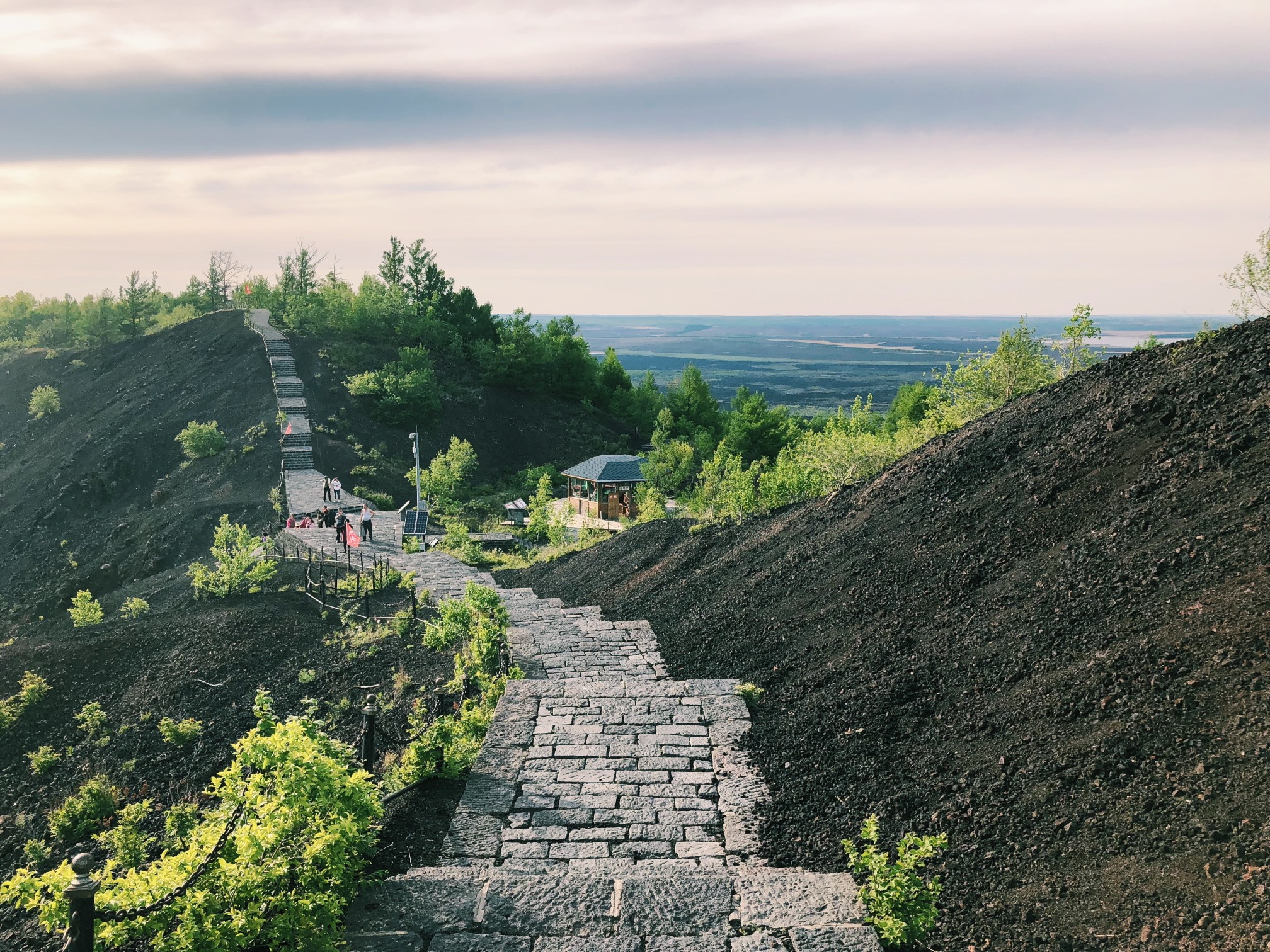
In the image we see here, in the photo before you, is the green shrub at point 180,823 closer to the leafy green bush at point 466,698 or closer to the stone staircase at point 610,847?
the leafy green bush at point 466,698

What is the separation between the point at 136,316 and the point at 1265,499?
6468 cm

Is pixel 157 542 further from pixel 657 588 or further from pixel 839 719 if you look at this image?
pixel 839 719

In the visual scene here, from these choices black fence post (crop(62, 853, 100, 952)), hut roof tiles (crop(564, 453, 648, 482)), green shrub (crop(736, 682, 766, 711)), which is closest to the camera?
black fence post (crop(62, 853, 100, 952))

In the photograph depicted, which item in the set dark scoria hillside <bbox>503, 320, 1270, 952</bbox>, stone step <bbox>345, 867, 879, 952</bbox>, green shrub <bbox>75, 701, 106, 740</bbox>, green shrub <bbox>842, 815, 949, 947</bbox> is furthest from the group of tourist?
green shrub <bbox>842, 815, 949, 947</bbox>

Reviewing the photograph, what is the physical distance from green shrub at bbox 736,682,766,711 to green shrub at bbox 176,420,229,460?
1288 inches

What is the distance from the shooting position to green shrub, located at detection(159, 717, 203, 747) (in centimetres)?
1151

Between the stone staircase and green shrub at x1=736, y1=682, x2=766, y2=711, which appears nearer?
the stone staircase

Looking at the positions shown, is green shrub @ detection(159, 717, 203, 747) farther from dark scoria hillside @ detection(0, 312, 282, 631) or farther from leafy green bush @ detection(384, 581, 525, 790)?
dark scoria hillside @ detection(0, 312, 282, 631)

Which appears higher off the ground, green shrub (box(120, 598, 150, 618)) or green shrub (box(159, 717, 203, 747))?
green shrub (box(159, 717, 203, 747))

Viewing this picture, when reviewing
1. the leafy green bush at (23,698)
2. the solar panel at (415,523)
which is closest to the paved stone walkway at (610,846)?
the leafy green bush at (23,698)

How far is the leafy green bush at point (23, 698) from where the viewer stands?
1290 centimetres

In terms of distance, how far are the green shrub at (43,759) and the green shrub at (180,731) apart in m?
1.55

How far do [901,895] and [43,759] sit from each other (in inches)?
458

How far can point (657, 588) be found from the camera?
1405cm
